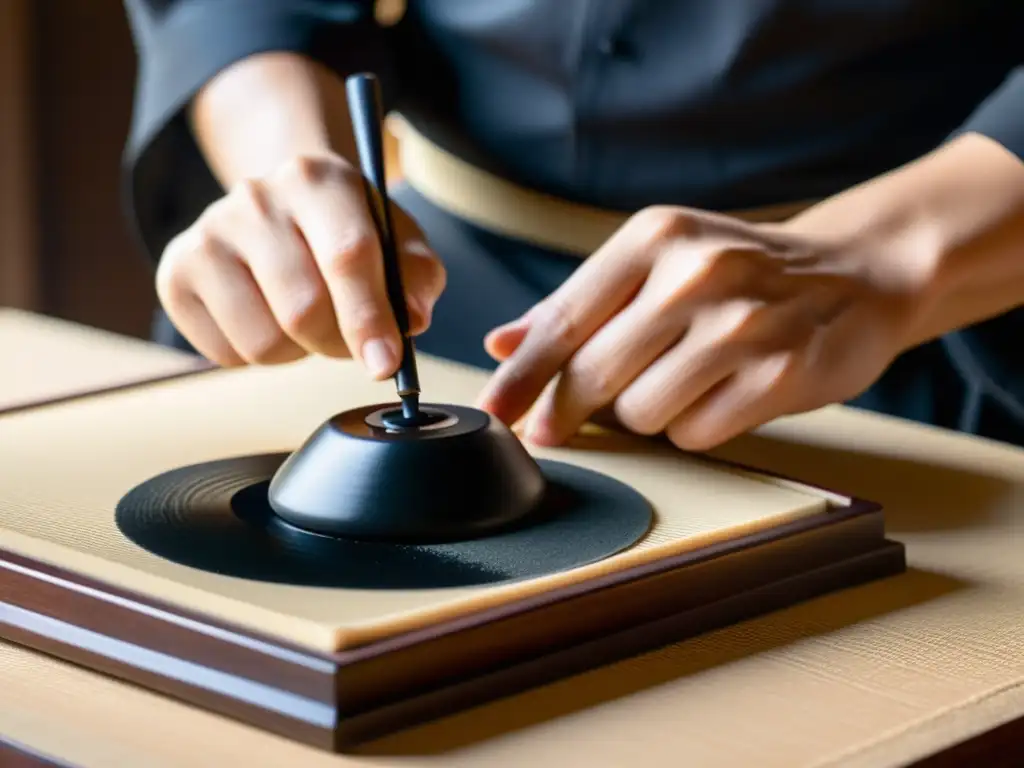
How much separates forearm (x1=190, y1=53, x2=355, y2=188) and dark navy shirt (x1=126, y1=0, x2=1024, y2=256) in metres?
0.02

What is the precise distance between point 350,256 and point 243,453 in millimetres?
130

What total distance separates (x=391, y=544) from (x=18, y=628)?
16cm

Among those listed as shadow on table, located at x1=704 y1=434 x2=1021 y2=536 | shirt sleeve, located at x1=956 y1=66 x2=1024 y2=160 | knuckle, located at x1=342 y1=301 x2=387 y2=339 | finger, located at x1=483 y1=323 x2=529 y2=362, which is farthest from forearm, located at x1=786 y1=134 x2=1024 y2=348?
knuckle, located at x1=342 y1=301 x2=387 y2=339

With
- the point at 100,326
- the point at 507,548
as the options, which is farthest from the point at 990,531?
the point at 100,326

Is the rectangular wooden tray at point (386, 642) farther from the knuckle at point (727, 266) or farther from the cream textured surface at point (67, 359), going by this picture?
the cream textured surface at point (67, 359)

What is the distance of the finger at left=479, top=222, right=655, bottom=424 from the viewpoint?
92 cm

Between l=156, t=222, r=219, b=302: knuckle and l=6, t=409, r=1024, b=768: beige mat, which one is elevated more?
l=156, t=222, r=219, b=302: knuckle

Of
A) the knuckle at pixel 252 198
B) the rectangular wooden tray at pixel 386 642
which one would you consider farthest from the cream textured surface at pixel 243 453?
the knuckle at pixel 252 198

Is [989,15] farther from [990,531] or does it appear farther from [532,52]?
[990,531]

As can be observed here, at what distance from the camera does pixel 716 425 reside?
2.99 feet

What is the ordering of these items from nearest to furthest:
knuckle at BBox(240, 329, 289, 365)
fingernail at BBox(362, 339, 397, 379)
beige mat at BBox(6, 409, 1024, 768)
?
1. beige mat at BBox(6, 409, 1024, 768)
2. fingernail at BBox(362, 339, 397, 379)
3. knuckle at BBox(240, 329, 289, 365)

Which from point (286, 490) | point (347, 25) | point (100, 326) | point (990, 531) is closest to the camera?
point (286, 490)

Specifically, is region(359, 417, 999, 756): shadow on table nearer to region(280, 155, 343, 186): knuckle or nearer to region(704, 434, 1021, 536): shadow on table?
region(704, 434, 1021, 536): shadow on table

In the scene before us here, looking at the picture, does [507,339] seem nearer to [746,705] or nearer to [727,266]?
[727,266]
